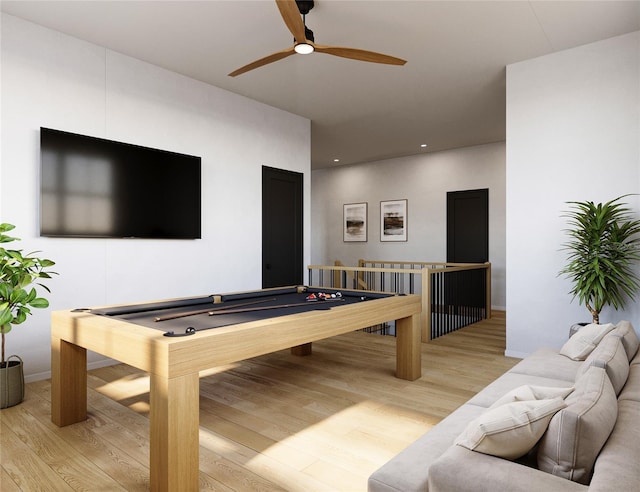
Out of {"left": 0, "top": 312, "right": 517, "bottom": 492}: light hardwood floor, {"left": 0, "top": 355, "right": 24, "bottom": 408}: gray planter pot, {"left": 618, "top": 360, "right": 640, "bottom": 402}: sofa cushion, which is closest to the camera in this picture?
{"left": 618, "top": 360, "right": 640, "bottom": 402}: sofa cushion

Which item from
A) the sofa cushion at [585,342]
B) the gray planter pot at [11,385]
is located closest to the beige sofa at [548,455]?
the sofa cushion at [585,342]

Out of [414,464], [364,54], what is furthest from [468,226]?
[414,464]

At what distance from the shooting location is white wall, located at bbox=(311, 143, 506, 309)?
7.51 m

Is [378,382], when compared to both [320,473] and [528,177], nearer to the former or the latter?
[320,473]

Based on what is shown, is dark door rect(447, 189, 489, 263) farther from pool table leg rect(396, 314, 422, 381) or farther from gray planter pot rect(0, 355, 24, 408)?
gray planter pot rect(0, 355, 24, 408)

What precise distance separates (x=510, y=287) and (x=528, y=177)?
1.17 meters

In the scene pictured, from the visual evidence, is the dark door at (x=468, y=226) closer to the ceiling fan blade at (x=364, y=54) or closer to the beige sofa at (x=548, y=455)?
the ceiling fan blade at (x=364, y=54)

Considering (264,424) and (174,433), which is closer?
(174,433)

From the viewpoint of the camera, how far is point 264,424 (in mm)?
2605

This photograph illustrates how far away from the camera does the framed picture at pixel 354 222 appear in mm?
9344

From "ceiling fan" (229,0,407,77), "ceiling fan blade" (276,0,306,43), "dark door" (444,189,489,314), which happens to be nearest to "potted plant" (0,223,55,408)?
"ceiling fan" (229,0,407,77)

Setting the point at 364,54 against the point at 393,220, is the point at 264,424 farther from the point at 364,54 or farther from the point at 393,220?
the point at 393,220

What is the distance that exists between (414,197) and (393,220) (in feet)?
2.23

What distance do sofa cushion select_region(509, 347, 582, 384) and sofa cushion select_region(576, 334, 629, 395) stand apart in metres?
0.36
